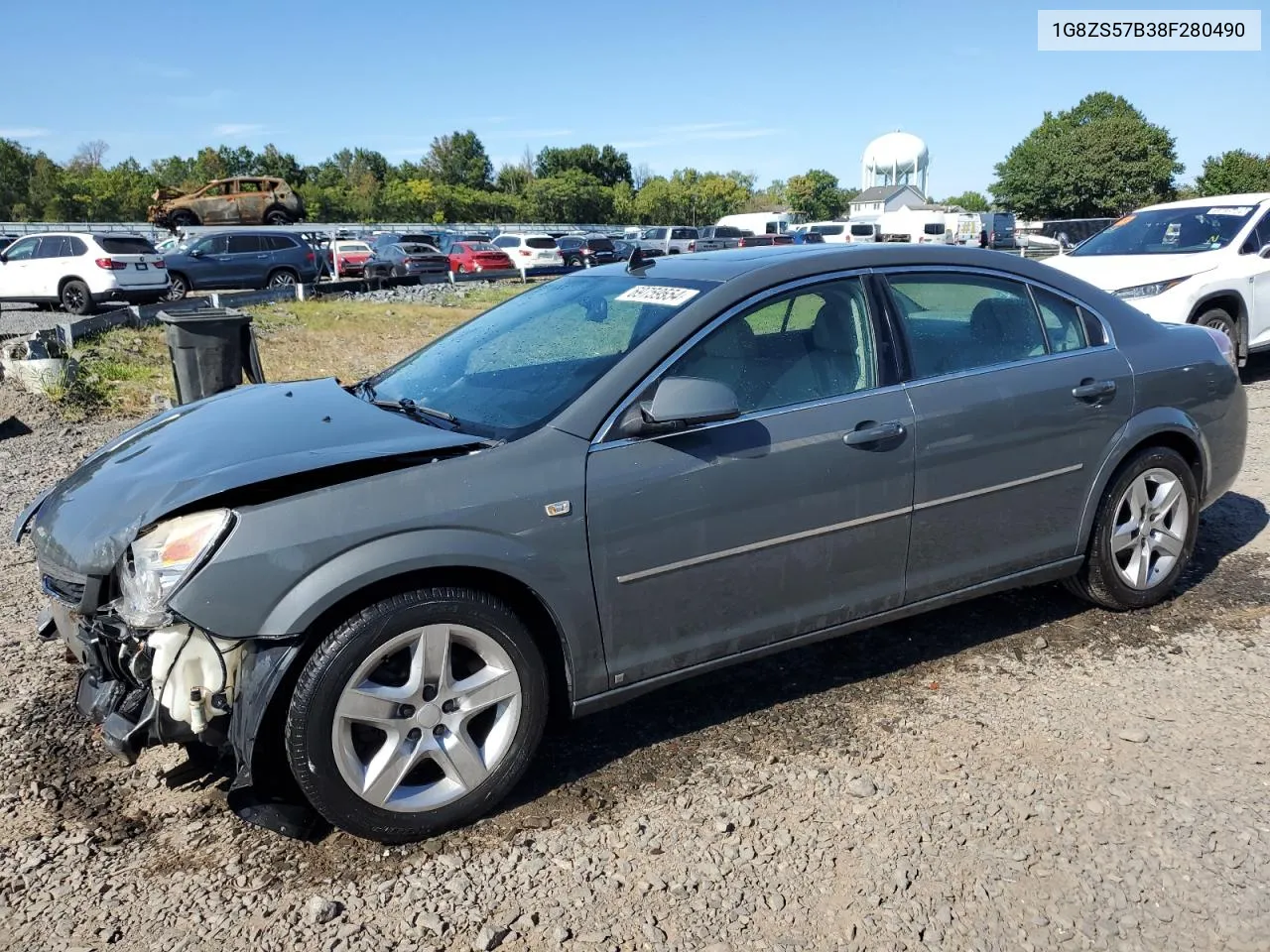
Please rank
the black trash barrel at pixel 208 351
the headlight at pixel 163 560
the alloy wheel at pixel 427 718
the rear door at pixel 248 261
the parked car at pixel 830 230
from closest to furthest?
the headlight at pixel 163 560 < the alloy wheel at pixel 427 718 < the black trash barrel at pixel 208 351 < the rear door at pixel 248 261 < the parked car at pixel 830 230

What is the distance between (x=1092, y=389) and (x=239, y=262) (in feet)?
73.7

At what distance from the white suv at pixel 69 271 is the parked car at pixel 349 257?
12371mm

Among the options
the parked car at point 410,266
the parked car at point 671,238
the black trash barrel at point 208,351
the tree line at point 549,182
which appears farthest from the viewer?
the tree line at point 549,182

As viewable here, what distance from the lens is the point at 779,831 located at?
3.01 m

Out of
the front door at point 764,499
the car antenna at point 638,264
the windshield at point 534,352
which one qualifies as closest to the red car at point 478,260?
the windshield at point 534,352

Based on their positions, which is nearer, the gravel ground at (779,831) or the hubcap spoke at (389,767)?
the gravel ground at (779,831)

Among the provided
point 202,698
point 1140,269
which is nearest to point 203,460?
point 202,698

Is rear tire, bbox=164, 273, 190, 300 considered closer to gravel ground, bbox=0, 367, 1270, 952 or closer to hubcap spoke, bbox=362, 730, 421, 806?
gravel ground, bbox=0, 367, 1270, 952

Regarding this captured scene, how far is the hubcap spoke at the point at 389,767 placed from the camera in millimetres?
2869

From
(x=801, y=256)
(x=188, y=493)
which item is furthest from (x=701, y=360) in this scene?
(x=188, y=493)

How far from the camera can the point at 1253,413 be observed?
28.0 ft

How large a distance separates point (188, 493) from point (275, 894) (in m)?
1.14

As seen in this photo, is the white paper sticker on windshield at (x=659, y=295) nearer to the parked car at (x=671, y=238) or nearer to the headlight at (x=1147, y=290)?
the headlight at (x=1147, y=290)

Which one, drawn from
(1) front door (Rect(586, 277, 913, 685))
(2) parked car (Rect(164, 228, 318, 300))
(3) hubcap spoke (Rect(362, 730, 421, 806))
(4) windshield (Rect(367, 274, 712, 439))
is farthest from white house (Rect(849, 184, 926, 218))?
(3) hubcap spoke (Rect(362, 730, 421, 806))
